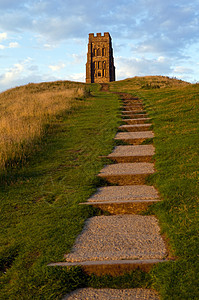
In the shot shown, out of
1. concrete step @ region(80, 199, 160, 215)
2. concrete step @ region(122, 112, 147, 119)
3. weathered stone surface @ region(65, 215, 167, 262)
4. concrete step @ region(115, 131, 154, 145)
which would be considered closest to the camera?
weathered stone surface @ region(65, 215, 167, 262)

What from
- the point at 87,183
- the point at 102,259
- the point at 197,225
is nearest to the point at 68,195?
the point at 87,183

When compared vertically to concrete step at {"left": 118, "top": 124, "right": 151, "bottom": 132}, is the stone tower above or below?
above

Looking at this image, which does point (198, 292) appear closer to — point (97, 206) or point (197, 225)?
point (197, 225)

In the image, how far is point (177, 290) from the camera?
2102 millimetres

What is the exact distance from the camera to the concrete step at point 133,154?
230 inches

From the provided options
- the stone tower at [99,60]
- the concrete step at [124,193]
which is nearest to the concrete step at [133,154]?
the concrete step at [124,193]

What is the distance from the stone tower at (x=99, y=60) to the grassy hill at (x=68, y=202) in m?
57.4

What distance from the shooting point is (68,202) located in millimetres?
3969

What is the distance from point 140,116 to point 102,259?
327 inches

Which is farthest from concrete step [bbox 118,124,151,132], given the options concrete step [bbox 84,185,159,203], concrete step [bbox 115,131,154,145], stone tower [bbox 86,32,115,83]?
stone tower [bbox 86,32,115,83]

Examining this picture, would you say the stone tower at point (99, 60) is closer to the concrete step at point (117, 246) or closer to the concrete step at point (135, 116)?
the concrete step at point (135, 116)

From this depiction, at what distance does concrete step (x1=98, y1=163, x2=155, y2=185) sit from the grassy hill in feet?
0.64

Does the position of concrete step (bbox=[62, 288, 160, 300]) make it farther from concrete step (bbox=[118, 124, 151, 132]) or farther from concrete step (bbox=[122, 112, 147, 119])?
concrete step (bbox=[122, 112, 147, 119])

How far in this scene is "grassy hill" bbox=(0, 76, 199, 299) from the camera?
2342 millimetres
